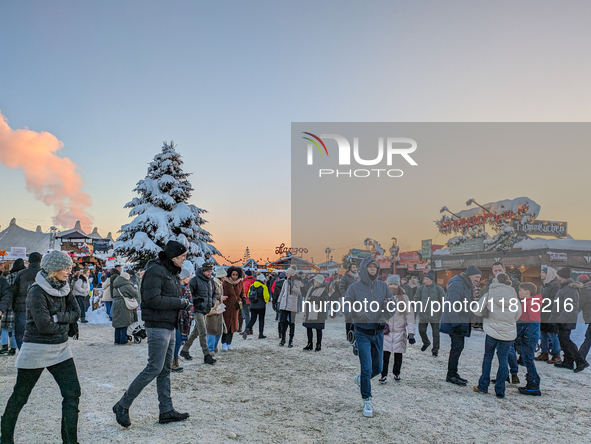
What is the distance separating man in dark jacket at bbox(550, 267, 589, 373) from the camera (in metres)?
7.51

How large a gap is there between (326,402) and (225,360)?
311cm

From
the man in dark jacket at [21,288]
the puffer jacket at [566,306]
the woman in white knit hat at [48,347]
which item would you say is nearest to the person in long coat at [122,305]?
the man in dark jacket at [21,288]

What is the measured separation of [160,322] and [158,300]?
0.80 feet

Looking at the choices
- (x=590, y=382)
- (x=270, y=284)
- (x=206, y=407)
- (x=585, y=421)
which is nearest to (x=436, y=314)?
(x=590, y=382)

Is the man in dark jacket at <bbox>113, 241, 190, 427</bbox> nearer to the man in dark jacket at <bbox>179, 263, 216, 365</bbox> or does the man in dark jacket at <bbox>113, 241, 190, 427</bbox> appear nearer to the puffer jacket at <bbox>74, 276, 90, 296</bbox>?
the man in dark jacket at <bbox>179, 263, 216, 365</bbox>

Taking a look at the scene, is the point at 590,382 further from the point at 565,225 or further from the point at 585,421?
the point at 565,225

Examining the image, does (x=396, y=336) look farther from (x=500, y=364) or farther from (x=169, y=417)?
(x=169, y=417)

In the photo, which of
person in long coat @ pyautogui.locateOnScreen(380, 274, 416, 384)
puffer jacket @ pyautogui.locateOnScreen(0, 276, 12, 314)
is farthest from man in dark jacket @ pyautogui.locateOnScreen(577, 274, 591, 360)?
puffer jacket @ pyautogui.locateOnScreen(0, 276, 12, 314)

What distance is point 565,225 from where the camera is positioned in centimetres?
3203

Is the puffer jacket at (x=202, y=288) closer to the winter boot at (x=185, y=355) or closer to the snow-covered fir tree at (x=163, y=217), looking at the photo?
the winter boot at (x=185, y=355)

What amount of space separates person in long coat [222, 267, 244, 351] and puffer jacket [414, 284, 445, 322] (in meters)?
4.57

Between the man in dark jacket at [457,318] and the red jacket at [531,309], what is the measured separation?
41.3 inches

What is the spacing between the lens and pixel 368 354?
4.84 metres

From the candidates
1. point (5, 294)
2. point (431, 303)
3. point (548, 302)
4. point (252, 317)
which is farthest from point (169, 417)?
point (548, 302)
